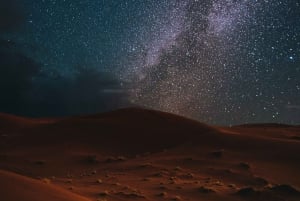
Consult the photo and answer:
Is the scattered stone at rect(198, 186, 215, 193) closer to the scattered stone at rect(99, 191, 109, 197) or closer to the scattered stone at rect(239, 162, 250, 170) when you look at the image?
the scattered stone at rect(99, 191, 109, 197)

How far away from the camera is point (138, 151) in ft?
91.3

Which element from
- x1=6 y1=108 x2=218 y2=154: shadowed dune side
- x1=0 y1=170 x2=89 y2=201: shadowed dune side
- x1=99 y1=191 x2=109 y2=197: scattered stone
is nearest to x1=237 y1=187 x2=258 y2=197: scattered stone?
x1=99 y1=191 x2=109 y2=197: scattered stone

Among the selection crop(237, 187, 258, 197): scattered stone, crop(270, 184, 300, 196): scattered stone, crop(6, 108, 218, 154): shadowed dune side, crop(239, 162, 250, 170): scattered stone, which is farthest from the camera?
crop(6, 108, 218, 154): shadowed dune side

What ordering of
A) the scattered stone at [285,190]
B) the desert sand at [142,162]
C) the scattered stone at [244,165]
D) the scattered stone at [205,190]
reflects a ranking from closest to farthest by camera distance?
the desert sand at [142,162] < the scattered stone at [205,190] < the scattered stone at [285,190] < the scattered stone at [244,165]

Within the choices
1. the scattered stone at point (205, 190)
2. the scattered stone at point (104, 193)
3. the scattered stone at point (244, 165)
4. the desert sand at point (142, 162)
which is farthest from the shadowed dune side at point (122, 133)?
the scattered stone at point (104, 193)

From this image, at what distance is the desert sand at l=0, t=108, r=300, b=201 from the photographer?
49.5ft

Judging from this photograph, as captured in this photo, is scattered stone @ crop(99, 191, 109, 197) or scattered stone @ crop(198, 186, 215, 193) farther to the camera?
scattered stone @ crop(198, 186, 215, 193)

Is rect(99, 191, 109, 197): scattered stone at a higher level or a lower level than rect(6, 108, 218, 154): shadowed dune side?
lower

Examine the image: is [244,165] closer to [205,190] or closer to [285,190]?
[285,190]

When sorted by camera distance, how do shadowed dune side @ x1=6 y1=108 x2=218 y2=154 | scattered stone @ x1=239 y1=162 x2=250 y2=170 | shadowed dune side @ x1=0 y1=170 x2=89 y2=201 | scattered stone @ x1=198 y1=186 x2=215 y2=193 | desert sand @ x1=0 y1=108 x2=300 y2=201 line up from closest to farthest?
shadowed dune side @ x1=0 y1=170 x2=89 y2=201 < desert sand @ x1=0 y1=108 x2=300 y2=201 < scattered stone @ x1=198 y1=186 x2=215 y2=193 < scattered stone @ x1=239 y1=162 x2=250 y2=170 < shadowed dune side @ x1=6 y1=108 x2=218 y2=154

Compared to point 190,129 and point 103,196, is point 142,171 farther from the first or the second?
point 190,129

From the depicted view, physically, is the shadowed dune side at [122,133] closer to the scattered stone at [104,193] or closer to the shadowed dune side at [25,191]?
the scattered stone at [104,193]

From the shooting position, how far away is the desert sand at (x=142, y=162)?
15.1 m

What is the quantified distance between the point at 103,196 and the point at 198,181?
5.22m
